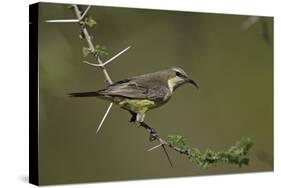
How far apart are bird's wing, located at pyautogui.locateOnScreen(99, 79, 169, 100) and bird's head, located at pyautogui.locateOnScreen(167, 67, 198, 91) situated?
0.06 m

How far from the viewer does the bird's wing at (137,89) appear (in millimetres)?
4676

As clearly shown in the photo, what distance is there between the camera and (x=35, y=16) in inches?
176

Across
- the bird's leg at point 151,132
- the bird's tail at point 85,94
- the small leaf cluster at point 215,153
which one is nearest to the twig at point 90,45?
the bird's tail at point 85,94

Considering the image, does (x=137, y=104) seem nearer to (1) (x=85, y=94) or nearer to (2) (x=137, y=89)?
(2) (x=137, y=89)

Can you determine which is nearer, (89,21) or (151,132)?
(89,21)

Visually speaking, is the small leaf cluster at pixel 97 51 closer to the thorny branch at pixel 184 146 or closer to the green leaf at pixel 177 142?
the thorny branch at pixel 184 146

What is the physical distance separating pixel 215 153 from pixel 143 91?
0.82 metres

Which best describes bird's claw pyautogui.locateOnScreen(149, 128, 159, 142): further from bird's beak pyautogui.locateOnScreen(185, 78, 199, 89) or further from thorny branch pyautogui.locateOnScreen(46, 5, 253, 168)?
bird's beak pyautogui.locateOnScreen(185, 78, 199, 89)

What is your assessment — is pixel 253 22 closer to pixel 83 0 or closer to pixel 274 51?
pixel 274 51

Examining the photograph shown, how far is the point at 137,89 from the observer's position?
4785 mm

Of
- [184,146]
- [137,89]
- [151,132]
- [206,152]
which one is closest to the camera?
[137,89]

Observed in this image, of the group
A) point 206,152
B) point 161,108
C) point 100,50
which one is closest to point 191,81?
point 161,108

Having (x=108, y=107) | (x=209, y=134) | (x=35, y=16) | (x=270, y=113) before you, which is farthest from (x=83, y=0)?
(x=270, y=113)

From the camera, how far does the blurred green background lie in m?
4.54
